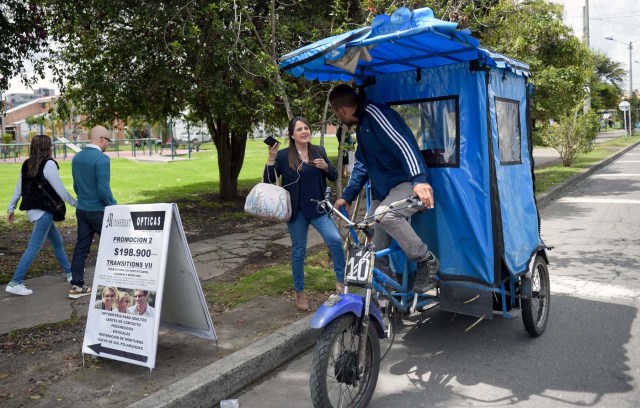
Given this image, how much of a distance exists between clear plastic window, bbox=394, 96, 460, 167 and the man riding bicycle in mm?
491

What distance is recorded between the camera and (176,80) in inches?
390

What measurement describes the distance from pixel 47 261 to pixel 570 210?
32.0 ft

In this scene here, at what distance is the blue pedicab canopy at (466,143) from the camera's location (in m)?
4.18

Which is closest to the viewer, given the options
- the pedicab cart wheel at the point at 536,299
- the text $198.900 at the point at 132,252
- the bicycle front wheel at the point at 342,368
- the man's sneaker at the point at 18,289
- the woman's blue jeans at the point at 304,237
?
the bicycle front wheel at the point at 342,368

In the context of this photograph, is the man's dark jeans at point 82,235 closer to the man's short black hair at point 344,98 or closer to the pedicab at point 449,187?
the pedicab at point 449,187

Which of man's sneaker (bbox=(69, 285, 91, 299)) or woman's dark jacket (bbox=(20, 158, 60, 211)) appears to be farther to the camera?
woman's dark jacket (bbox=(20, 158, 60, 211))

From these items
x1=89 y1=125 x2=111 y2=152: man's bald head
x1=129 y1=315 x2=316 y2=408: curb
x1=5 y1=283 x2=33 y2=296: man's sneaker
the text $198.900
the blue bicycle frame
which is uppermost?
x1=89 y1=125 x2=111 y2=152: man's bald head

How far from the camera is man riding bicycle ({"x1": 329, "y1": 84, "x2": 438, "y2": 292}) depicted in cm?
393

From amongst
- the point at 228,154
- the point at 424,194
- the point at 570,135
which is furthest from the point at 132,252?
the point at 570,135

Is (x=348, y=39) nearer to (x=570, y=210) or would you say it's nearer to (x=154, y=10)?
(x=154, y=10)

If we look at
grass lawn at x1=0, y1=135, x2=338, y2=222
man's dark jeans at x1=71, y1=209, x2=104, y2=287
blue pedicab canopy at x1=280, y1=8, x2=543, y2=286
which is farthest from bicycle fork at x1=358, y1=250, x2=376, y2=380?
grass lawn at x1=0, y1=135, x2=338, y2=222

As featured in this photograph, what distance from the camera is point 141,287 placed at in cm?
408

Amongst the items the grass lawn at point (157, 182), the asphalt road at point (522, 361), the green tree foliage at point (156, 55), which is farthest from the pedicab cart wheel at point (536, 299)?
the grass lawn at point (157, 182)

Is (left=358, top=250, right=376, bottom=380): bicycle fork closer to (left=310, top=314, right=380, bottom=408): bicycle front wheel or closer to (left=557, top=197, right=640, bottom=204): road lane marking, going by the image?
(left=310, top=314, right=380, bottom=408): bicycle front wheel
